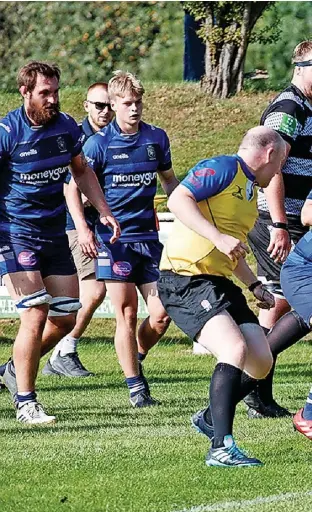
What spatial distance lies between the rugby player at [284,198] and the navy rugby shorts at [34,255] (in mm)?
1273

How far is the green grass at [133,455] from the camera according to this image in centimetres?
562

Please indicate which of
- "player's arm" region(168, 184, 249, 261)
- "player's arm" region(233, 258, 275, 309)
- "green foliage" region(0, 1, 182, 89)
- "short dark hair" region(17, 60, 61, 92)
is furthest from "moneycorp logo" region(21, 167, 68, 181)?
"green foliage" region(0, 1, 182, 89)

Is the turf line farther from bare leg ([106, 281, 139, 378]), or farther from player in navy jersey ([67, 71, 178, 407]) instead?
bare leg ([106, 281, 139, 378])

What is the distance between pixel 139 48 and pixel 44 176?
20834 millimetres

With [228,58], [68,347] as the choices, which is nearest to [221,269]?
[68,347]

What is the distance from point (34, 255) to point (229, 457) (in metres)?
2.20

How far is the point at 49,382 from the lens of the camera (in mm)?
9852

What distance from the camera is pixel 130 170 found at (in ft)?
28.2

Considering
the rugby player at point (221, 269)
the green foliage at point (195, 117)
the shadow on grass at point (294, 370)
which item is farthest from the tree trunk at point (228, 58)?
the rugby player at point (221, 269)

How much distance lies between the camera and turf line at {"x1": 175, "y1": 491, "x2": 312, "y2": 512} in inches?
213

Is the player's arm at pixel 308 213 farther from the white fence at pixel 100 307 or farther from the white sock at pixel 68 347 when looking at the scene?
the white fence at pixel 100 307

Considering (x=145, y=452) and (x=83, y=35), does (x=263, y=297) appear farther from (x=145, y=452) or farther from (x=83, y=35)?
(x=83, y=35)

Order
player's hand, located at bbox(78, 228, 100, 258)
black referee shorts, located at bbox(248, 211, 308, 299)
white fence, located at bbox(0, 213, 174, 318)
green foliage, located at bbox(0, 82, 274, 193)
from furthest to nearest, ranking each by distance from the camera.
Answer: green foliage, located at bbox(0, 82, 274, 193)
white fence, located at bbox(0, 213, 174, 318)
black referee shorts, located at bbox(248, 211, 308, 299)
player's hand, located at bbox(78, 228, 100, 258)

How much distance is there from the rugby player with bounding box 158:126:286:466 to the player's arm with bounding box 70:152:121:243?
4.61 feet
